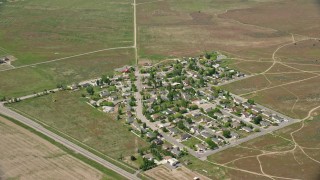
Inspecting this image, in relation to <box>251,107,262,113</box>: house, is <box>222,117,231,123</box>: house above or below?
below

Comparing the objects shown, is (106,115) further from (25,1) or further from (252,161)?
(25,1)

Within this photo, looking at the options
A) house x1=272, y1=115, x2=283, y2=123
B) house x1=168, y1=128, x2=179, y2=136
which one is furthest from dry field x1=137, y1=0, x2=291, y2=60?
house x1=168, y1=128, x2=179, y2=136

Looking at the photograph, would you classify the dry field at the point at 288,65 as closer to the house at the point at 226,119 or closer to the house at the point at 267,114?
the house at the point at 267,114

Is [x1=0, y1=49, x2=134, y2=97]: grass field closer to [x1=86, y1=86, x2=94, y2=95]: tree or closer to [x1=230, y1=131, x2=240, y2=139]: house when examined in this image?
[x1=86, y1=86, x2=94, y2=95]: tree

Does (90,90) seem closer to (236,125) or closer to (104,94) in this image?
(104,94)

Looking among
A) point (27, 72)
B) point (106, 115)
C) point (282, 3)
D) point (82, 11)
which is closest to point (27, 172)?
point (106, 115)

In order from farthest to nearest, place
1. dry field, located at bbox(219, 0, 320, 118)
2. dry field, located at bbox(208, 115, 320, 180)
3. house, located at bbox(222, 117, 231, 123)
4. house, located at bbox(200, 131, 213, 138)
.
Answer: dry field, located at bbox(219, 0, 320, 118) → house, located at bbox(222, 117, 231, 123) → house, located at bbox(200, 131, 213, 138) → dry field, located at bbox(208, 115, 320, 180)

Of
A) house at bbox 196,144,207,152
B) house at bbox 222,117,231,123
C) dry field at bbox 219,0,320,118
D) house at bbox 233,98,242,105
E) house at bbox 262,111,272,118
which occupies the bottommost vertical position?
house at bbox 196,144,207,152

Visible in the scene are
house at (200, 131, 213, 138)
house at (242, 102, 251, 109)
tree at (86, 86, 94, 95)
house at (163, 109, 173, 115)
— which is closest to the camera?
house at (200, 131, 213, 138)
